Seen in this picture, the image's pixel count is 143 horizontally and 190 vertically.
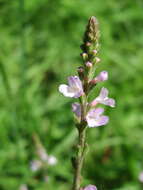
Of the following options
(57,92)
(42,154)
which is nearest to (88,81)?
(42,154)

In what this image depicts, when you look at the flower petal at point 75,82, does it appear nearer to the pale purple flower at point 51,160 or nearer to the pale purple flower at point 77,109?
the pale purple flower at point 77,109

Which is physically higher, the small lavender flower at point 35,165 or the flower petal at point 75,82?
the small lavender flower at point 35,165

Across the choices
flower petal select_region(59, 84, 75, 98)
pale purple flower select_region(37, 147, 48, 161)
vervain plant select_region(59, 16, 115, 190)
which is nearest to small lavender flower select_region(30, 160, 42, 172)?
pale purple flower select_region(37, 147, 48, 161)

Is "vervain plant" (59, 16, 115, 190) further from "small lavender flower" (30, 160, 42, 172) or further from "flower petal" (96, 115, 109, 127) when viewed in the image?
"small lavender flower" (30, 160, 42, 172)

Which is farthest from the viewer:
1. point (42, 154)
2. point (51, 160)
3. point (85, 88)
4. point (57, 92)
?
point (57, 92)

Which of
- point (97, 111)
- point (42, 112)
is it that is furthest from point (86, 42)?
point (42, 112)

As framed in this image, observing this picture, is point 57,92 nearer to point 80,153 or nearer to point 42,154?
point 42,154

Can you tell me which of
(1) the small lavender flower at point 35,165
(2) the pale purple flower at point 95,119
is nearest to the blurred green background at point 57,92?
(1) the small lavender flower at point 35,165

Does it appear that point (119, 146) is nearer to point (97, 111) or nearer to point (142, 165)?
point (142, 165)
